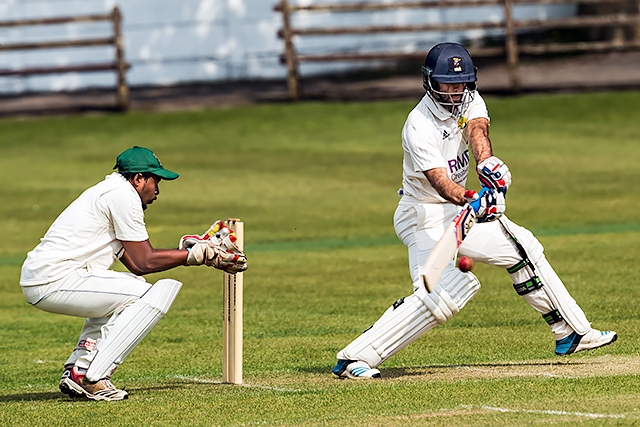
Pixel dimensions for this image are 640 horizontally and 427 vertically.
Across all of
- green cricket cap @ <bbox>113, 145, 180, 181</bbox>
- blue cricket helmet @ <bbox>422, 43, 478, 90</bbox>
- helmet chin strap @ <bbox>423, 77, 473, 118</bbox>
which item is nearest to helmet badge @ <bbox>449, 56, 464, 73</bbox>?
blue cricket helmet @ <bbox>422, 43, 478, 90</bbox>

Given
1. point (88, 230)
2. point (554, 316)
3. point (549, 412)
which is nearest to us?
Result: point (549, 412)

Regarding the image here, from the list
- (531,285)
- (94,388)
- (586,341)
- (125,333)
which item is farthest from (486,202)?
(94,388)

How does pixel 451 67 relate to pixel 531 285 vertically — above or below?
above

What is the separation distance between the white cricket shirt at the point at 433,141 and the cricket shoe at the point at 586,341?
1147 mm

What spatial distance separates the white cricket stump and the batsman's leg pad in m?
1.63

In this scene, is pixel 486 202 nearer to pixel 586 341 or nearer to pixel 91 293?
pixel 586 341

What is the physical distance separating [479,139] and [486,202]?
1.78 ft

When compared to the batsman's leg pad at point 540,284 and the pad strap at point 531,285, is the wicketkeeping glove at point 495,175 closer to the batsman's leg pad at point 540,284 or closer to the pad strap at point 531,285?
the batsman's leg pad at point 540,284

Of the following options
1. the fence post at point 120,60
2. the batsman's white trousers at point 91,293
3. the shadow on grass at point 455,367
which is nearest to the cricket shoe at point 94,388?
the batsman's white trousers at point 91,293

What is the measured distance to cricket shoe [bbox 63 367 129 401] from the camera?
7457mm

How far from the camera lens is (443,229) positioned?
26.3 feet

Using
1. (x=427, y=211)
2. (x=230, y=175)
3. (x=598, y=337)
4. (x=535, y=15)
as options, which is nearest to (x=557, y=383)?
(x=598, y=337)

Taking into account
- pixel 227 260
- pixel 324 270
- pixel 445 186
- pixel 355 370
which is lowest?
pixel 324 270

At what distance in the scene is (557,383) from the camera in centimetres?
729
